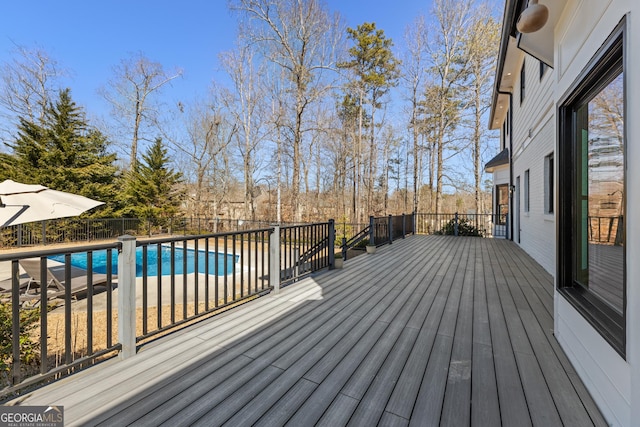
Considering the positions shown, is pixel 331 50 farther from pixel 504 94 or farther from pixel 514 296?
pixel 514 296

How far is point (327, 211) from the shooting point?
22031 millimetres

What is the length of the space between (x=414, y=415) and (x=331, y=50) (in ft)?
42.4

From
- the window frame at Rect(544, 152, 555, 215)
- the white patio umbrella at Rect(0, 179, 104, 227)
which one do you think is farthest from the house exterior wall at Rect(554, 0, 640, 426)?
the white patio umbrella at Rect(0, 179, 104, 227)

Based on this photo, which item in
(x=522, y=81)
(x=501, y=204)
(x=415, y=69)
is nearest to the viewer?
(x=522, y=81)

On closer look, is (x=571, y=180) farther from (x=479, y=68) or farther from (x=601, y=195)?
(x=479, y=68)

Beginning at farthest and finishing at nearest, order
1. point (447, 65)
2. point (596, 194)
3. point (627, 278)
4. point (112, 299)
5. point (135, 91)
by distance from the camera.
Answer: point (135, 91) → point (447, 65) → point (112, 299) → point (596, 194) → point (627, 278)

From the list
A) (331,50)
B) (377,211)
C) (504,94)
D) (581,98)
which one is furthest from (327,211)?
(581,98)

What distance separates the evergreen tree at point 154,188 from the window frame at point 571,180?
16631mm

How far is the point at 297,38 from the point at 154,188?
10.8 meters

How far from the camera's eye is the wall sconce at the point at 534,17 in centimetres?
206

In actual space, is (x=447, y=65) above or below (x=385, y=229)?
above

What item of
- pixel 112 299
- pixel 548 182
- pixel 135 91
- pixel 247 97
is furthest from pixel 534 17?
pixel 135 91

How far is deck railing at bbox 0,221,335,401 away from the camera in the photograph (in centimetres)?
161

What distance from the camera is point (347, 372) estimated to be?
1.79 meters
